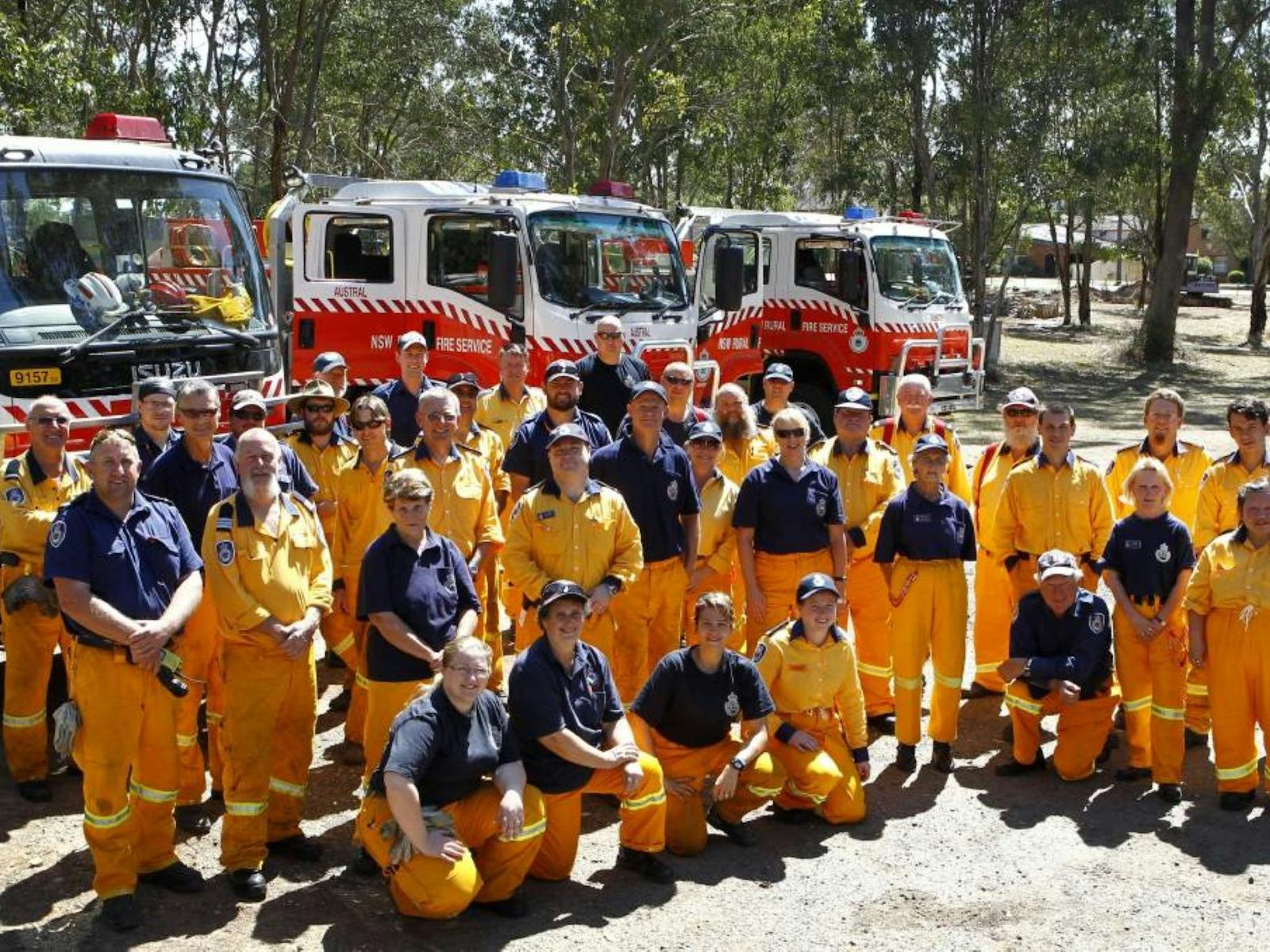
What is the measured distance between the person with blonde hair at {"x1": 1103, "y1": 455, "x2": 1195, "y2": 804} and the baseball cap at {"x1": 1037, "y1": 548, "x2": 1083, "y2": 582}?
23 centimetres

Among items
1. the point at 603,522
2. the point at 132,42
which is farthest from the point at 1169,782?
the point at 132,42

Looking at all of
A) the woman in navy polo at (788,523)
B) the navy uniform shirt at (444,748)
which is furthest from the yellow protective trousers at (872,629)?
the navy uniform shirt at (444,748)

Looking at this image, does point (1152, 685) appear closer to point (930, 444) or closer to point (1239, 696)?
point (1239, 696)

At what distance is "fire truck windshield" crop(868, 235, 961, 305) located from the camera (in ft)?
47.3

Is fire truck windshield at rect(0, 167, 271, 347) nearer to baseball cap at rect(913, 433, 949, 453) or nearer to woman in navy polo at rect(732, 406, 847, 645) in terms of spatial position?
woman in navy polo at rect(732, 406, 847, 645)

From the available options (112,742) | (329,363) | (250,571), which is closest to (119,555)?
(250,571)

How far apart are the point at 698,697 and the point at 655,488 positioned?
1236mm

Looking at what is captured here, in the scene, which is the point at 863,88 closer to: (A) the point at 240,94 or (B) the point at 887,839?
(A) the point at 240,94

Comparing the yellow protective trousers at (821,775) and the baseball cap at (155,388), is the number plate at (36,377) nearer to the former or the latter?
the baseball cap at (155,388)

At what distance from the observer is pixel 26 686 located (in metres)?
6.00

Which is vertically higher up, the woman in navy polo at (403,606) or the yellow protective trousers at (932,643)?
the woman in navy polo at (403,606)

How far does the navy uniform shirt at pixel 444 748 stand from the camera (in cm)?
475

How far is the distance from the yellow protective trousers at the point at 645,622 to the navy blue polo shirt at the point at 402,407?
233 cm

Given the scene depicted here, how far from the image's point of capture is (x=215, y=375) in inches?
296
